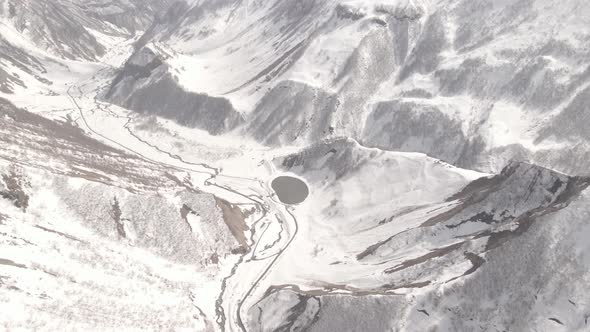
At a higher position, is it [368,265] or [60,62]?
[60,62]

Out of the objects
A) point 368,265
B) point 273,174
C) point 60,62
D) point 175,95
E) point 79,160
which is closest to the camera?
point 368,265

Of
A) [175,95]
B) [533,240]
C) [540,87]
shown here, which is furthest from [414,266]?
[175,95]

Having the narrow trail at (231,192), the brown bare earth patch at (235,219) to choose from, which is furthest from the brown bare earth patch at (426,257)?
the brown bare earth patch at (235,219)

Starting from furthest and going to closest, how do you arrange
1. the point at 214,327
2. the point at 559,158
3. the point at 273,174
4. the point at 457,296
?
the point at 273,174 → the point at 559,158 → the point at 214,327 → the point at 457,296

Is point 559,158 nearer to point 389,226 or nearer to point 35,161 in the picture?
point 389,226

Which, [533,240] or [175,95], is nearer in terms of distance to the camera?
[533,240]

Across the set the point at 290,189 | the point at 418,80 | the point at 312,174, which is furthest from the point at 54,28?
the point at 418,80

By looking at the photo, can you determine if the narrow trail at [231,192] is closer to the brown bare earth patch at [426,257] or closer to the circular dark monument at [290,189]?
the circular dark monument at [290,189]
